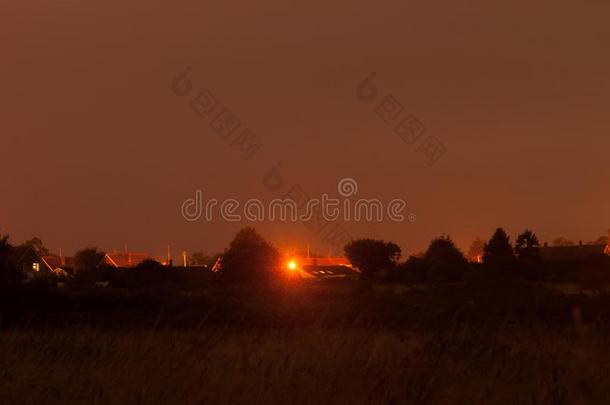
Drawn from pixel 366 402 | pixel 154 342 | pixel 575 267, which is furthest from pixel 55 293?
pixel 575 267

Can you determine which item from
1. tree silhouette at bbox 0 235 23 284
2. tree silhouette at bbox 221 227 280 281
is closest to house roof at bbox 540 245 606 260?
tree silhouette at bbox 221 227 280 281

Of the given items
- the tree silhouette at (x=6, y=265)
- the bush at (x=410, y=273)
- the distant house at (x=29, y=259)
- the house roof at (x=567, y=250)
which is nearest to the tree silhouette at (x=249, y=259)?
the bush at (x=410, y=273)

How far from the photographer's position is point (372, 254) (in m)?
84.4

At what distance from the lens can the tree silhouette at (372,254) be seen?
8412 centimetres

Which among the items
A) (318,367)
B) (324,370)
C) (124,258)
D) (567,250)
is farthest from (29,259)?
(324,370)

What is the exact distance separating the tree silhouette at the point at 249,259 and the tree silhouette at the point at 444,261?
38.5ft

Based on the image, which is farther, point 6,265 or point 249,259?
point 249,259

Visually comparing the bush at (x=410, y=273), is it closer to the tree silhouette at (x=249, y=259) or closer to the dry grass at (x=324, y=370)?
the tree silhouette at (x=249, y=259)

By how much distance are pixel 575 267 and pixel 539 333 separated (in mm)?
50589

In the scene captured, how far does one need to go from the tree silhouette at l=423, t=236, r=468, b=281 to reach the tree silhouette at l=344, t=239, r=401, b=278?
658 inches

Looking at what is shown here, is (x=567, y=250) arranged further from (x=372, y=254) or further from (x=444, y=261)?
(x=444, y=261)

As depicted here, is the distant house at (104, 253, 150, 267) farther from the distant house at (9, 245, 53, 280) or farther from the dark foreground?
the dark foreground

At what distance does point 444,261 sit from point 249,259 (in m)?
15.4

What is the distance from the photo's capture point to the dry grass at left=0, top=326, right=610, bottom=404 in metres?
7.27
